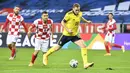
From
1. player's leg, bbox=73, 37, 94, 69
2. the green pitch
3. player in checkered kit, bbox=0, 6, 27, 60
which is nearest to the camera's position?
the green pitch

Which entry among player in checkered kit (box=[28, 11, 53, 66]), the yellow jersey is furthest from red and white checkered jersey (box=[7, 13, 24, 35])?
the yellow jersey

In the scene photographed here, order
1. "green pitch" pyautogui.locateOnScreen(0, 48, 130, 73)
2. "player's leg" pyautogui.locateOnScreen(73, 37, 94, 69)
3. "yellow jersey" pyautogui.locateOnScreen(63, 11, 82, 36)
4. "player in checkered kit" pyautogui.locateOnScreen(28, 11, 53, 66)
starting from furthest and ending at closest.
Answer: "player in checkered kit" pyautogui.locateOnScreen(28, 11, 53, 66), "yellow jersey" pyautogui.locateOnScreen(63, 11, 82, 36), "player's leg" pyautogui.locateOnScreen(73, 37, 94, 69), "green pitch" pyautogui.locateOnScreen(0, 48, 130, 73)

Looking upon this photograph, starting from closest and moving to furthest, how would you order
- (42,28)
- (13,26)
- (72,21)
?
(72,21)
(42,28)
(13,26)

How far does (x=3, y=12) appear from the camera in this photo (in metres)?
38.3

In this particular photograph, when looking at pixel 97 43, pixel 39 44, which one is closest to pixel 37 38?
pixel 39 44

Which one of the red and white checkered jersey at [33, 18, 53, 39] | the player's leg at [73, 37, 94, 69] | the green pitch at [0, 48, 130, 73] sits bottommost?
the green pitch at [0, 48, 130, 73]

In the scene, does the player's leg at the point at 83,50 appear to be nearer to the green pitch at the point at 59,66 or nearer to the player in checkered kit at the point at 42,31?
the green pitch at the point at 59,66

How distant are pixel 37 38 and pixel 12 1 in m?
23.5

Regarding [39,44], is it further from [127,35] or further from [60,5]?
[60,5]

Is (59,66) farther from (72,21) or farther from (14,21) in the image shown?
(14,21)

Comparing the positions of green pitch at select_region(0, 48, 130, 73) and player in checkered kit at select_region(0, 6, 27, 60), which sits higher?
player in checkered kit at select_region(0, 6, 27, 60)

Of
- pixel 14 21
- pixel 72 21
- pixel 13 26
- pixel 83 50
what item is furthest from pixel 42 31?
pixel 13 26

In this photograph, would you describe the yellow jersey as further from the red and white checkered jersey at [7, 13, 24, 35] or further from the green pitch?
the red and white checkered jersey at [7, 13, 24, 35]

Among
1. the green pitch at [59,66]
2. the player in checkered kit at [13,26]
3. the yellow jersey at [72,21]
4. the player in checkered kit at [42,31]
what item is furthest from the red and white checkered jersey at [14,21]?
the yellow jersey at [72,21]
